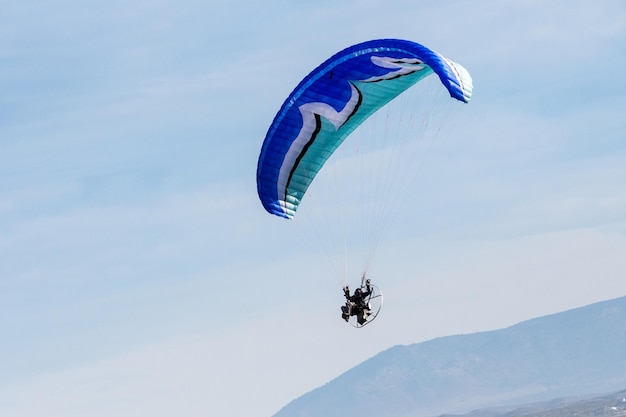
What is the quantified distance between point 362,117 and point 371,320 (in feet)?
26.4

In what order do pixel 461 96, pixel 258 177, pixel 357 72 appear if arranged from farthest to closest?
pixel 258 177
pixel 357 72
pixel 461 96

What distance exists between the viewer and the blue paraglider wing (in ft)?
139

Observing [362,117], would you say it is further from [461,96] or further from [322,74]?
[461,96]

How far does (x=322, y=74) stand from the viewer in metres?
43.3

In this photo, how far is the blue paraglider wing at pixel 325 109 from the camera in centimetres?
4225

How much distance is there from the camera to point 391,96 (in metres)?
45.6

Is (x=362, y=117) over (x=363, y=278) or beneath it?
over

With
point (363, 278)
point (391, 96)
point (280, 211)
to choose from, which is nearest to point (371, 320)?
point (363, 278)

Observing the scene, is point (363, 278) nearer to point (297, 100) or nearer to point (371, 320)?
point (371, 320)

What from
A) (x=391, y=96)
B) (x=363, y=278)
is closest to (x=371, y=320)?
(x=363, y=278)

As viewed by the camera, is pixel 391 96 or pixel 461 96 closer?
pixel 461 96

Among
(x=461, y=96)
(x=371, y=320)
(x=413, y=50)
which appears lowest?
(x=371, y=320)

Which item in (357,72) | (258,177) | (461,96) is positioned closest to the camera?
(461,96)

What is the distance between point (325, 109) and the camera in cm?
4478
